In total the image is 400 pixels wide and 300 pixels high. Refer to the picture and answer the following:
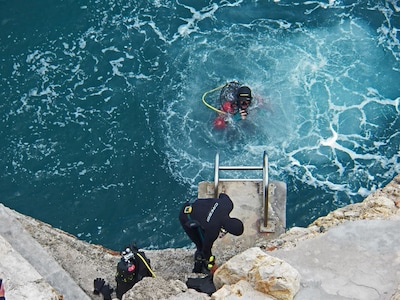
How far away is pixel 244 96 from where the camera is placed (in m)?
14.4

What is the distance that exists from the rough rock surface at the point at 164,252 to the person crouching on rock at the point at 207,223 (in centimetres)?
31

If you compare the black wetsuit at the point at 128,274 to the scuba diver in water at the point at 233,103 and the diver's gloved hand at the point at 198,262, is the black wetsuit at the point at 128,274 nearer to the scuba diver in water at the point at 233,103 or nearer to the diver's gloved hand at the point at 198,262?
the diver's gloved hand at the point at 198,262

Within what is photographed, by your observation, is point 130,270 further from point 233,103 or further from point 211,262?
point 233,103

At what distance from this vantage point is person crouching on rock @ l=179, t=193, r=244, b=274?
8727 millimetres

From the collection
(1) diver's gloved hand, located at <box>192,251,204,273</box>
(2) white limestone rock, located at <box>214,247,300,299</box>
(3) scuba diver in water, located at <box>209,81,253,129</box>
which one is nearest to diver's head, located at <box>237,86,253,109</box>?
(3) scuba diver in water, located at <box>209,81,253,129</box>

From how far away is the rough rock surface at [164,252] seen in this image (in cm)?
848

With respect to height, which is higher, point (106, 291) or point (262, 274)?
point (262, 274)

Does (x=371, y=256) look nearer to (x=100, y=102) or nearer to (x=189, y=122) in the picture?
(x=189, y=122)

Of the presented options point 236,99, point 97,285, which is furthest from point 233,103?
point 97,285

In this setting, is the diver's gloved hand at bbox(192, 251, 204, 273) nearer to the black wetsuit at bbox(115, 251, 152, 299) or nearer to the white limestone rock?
the black wetsuit at bbox(115, 251, 152, 299)

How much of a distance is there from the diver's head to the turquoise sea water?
19.4 inches

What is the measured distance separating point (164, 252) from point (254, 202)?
173cm

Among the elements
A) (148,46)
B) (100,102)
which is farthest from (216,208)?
(148,46)

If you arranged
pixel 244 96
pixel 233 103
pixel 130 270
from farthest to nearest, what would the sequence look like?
pixel 233 103, pixel 244 96, pixel 130 270
